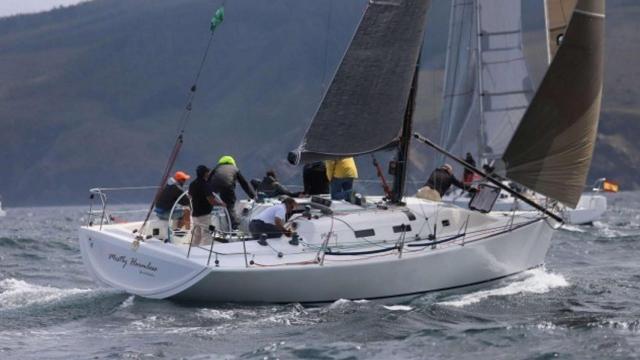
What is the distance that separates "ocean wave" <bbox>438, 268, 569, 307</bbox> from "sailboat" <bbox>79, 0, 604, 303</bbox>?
213mm

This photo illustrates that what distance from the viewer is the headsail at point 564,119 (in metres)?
16.0

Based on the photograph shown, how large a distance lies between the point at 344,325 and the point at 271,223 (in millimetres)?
2419

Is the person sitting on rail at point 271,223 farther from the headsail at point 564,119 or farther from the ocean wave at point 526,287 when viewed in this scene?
the headsail at point 564,119

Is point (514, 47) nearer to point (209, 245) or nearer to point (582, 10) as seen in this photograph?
point (582, 10)

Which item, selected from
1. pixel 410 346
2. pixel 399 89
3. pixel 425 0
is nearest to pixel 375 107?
pixel 399 89

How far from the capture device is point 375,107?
648 inches

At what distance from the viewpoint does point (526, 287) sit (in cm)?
1708

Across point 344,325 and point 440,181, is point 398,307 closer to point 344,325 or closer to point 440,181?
point 344,325

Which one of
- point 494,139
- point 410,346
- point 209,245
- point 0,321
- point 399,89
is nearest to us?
point 410,346

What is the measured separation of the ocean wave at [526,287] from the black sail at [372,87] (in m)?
2.30

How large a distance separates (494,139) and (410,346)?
2050cm

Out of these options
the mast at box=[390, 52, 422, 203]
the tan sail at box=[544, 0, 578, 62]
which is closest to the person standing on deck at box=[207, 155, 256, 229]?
the mast at box=[390, 52, 422, 203]

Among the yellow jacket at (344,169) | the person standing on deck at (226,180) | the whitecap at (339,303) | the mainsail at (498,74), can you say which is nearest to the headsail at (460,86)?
the mainsail at (498,74)

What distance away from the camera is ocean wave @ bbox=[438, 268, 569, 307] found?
15664mm
